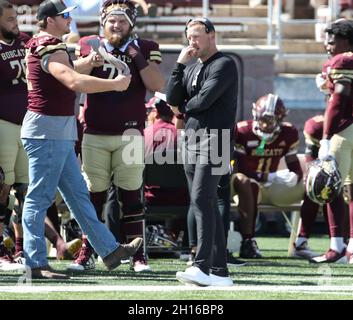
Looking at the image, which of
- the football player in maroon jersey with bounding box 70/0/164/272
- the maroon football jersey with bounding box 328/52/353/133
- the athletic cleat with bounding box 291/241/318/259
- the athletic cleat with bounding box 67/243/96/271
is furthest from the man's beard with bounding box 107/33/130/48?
the athletic cleat with bounding box 291/241/318/259

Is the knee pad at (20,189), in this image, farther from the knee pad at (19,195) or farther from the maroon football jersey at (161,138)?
the maroon football jersey at (161,138)

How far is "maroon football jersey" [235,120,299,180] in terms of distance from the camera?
11.3 m

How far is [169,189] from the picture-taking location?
10938 mm

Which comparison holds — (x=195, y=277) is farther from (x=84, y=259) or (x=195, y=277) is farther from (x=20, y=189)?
(x=20, y=189)

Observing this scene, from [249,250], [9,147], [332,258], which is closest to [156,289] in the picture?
[9,147]

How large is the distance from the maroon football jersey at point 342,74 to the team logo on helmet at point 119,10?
6.05ft

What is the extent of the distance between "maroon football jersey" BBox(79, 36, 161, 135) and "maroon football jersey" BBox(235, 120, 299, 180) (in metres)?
2.30

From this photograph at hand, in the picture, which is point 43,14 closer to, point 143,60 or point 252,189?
point 143,60

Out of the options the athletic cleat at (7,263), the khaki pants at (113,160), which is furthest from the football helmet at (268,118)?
the athletic cleat at (7,263)

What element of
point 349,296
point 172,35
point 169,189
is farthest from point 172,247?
point 172,35

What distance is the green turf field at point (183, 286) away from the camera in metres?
7.55

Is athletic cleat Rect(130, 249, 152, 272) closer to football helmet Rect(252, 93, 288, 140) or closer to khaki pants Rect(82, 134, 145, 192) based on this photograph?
khaki pants Rect(82, 134, 145, 192)

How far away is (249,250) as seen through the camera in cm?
1086

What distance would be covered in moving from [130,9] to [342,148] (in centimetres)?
228
